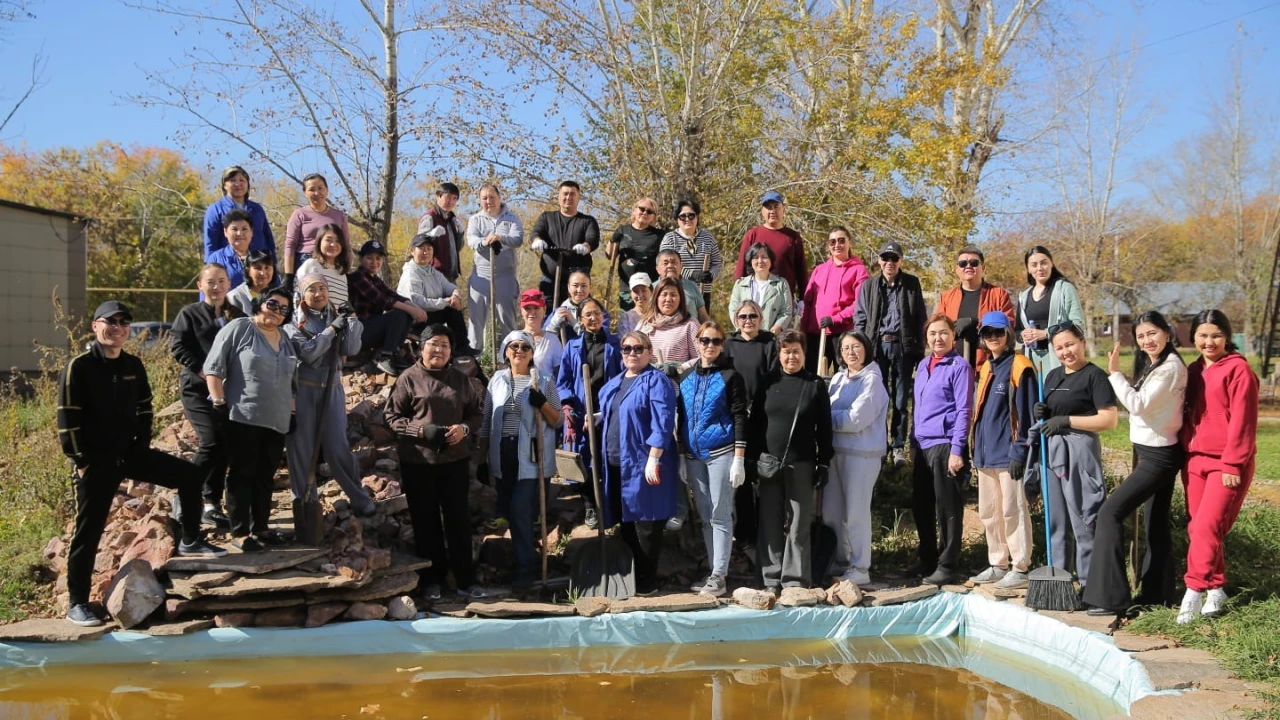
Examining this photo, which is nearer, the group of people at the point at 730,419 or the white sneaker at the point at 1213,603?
the white sneaker at the point at 1213,603

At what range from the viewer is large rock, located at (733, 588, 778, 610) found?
6465 millimetres

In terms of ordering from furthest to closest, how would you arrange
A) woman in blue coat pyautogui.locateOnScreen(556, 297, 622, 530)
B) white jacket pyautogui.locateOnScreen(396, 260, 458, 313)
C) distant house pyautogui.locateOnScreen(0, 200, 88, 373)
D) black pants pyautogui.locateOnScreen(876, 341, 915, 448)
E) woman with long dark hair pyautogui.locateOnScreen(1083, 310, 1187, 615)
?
distant house pyautogui.locateOnScreen(0, 200, 88, 373)
white jacket pyautogui.locateOnScreen(396, 260, 458, 313)
black pants pyautogui.locateOnScreen(876, 341, 915, 448)
woman in blue coat pyautogui.locateOnScreen(556, 297, 622, 530)
woman with long dark hair pyautogui.locateOnScreen(1083, 310, 1187, 615)

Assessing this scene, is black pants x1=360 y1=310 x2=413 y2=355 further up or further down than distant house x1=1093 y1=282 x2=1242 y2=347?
further down

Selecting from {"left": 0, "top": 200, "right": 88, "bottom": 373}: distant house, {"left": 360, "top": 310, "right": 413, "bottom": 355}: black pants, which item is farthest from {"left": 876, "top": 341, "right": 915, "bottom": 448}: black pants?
{"left": 0, "top": 200, "right": 88, "bottom": 373}: distant house

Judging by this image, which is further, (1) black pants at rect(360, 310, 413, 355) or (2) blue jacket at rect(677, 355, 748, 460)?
(1) black pants at rect(360, 310, 413, 355)

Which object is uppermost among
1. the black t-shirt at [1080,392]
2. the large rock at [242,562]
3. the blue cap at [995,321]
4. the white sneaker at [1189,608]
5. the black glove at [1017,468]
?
the blue cap at [995,321]

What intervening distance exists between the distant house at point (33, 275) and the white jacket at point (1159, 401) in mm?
15988

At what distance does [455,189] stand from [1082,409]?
18.4 feet

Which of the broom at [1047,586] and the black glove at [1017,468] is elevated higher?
the black glove at [1017,468]

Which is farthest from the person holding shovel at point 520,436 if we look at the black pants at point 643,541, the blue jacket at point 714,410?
the blue jacket at point 714,410

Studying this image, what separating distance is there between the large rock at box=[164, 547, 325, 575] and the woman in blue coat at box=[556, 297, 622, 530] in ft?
6.67

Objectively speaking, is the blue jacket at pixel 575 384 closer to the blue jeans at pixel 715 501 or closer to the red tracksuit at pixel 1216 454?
the blue jeans at pixel 715 501

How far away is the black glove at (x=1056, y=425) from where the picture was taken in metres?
6.18

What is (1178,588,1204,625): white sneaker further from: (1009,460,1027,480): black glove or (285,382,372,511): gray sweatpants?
(285,382,372,511): gray sweatpants
